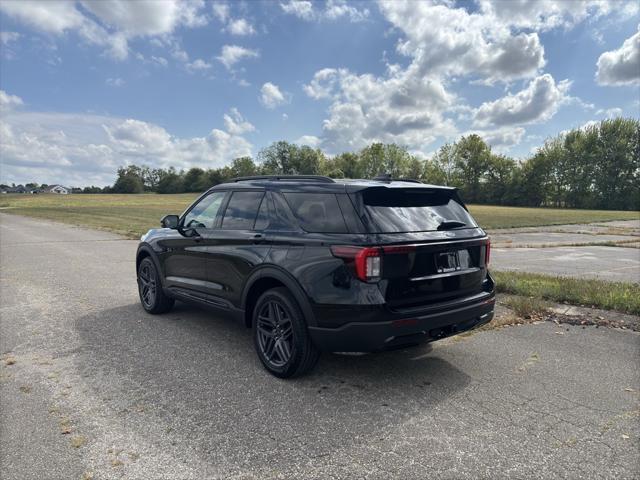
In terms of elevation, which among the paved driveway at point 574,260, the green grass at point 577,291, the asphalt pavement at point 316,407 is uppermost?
the green grass at point 577,291

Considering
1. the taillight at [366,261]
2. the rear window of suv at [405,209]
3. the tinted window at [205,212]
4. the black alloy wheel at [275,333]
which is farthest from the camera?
the tinted window at [205,212]

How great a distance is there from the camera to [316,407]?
3.28 metres

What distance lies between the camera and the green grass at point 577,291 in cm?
553

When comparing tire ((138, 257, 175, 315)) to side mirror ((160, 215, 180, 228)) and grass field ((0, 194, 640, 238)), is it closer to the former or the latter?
side mirror ((160, 215, 180, 228))

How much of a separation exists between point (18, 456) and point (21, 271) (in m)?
7.85

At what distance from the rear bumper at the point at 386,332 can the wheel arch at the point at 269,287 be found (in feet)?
0.62

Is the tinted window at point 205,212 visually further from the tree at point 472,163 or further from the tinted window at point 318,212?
the tree at point 472,163

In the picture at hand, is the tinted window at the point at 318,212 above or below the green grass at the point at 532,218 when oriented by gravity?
above

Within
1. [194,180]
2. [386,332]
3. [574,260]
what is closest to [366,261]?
[386,332]

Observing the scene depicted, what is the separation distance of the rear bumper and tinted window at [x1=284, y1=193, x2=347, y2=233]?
749 mm

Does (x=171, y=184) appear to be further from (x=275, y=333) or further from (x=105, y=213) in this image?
(x=275, y=333)

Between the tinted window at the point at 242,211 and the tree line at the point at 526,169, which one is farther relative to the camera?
the tree line at the point at 526,169

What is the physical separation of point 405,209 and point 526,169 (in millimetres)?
82646

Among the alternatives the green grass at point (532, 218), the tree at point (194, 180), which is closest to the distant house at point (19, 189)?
the tree at point (194, 180)
